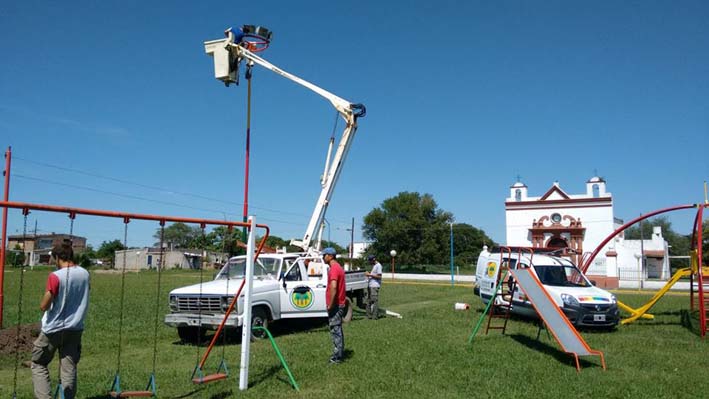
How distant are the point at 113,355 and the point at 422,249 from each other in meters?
54.2

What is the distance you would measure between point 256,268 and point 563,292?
7846 millimetres

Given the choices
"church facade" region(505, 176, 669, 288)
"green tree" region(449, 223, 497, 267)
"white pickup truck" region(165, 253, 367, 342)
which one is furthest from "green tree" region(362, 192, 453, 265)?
"white pickup truck" region(165, 253, 367, 342)

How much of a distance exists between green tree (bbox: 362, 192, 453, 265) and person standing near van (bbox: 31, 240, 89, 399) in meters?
58.0

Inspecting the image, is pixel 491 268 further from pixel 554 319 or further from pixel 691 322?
pixel 554 319

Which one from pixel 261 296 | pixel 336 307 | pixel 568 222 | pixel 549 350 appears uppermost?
pixel 568 222

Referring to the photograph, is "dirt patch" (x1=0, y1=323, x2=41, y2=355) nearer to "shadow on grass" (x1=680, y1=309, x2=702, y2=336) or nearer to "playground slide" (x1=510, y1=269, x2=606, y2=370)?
"playground slide" (x1=510, y1=269, x2=606, y2=370)

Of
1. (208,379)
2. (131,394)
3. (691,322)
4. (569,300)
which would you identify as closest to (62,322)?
(131,394)

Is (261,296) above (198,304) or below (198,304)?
above

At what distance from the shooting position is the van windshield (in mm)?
14609

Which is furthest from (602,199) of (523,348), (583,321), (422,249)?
(523,348)

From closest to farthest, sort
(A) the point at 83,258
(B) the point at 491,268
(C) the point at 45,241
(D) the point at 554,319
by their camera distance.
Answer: (A) the point at 83,258 < (C) the point at 45,241 < (D) the point at 554,319 < (B) the point at 491,268

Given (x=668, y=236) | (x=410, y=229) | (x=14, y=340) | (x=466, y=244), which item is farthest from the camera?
(x=668, y=236)

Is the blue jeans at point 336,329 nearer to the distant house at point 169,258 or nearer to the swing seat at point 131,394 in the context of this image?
the distant house at point 169,258

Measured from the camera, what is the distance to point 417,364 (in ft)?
28.3
